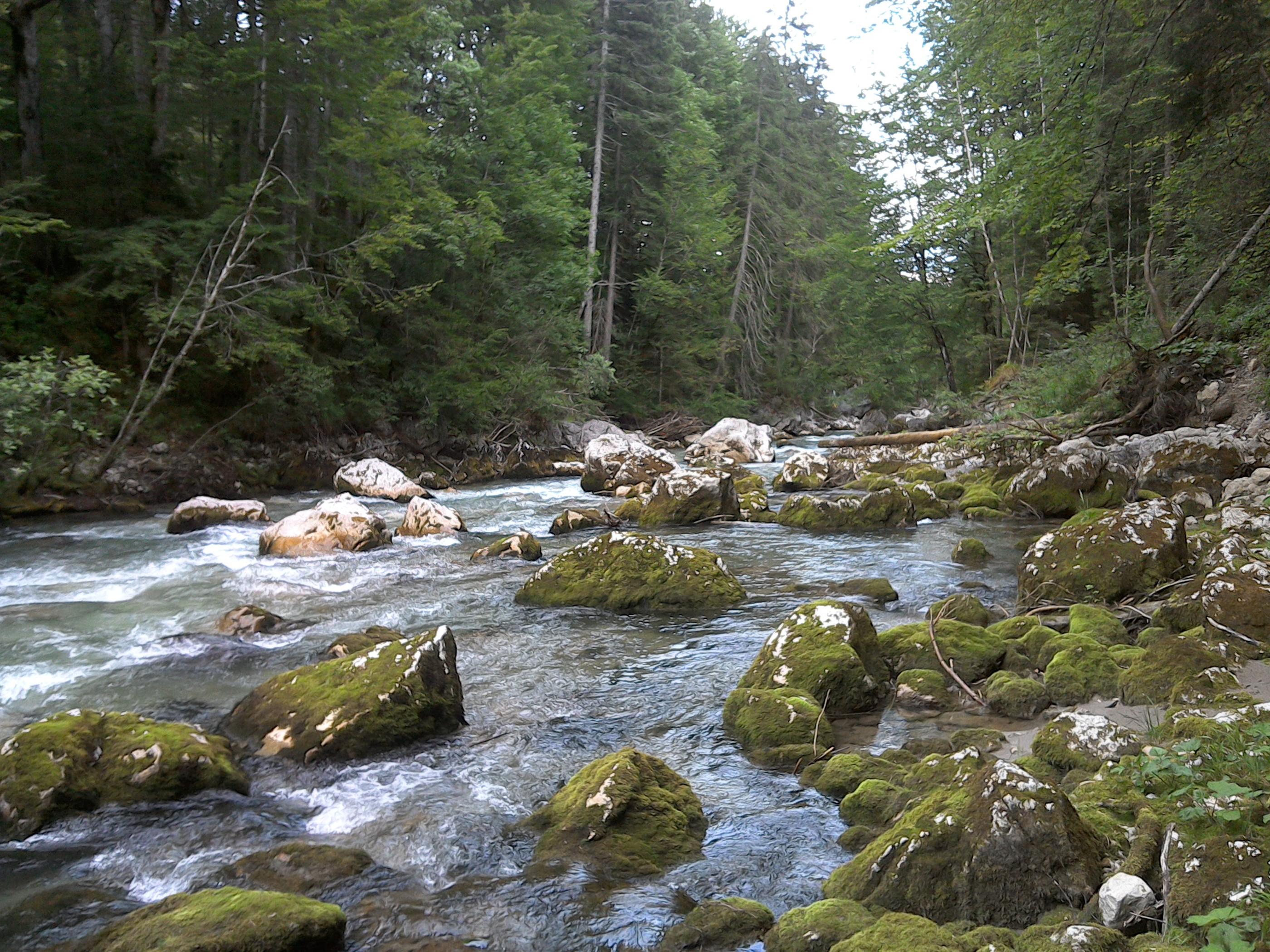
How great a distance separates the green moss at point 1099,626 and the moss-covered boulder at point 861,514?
233 inches

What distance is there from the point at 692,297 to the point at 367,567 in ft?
76.3

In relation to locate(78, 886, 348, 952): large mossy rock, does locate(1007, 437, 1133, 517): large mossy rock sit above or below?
above

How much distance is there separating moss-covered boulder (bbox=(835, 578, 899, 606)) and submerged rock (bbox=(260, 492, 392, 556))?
6.14 metres

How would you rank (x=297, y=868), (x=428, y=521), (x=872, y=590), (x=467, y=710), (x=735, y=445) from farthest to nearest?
(x=735, y=445), (x=428, y=521), (x=872, y=590), (x=467, y=710), (x=297, y=868)

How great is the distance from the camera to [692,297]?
3103cm

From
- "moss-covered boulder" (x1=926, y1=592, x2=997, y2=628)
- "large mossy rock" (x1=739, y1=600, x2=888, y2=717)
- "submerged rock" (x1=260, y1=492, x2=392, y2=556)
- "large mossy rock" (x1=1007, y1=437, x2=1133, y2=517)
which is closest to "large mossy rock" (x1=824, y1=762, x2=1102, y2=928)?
"large mossy rock" (x1=739, y1=600, x2=888, y2=717)

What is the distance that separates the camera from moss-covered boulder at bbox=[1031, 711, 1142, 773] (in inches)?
152

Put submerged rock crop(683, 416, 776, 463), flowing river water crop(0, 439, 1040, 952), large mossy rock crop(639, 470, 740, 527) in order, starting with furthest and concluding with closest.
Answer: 1. submerged rock crop(683, 416, 776, 463)
2. large mossy rock crop(639, 470, 740, 527)
3. flowing river water crop(0, 439, 1040, 952)

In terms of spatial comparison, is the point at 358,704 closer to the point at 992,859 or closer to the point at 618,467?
the point at 992,859

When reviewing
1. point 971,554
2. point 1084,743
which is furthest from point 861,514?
point 1084,743

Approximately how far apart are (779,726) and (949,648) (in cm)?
168

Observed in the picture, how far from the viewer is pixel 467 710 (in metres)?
5.67

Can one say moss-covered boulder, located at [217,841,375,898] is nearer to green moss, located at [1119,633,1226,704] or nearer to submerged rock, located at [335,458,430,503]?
green moss, located at [1119,633,1226,704]

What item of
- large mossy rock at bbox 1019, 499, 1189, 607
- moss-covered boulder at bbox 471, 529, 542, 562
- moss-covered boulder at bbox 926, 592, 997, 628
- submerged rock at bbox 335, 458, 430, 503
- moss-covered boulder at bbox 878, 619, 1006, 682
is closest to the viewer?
moss-covered boulder at bbox 878, 619, 1006, 682
